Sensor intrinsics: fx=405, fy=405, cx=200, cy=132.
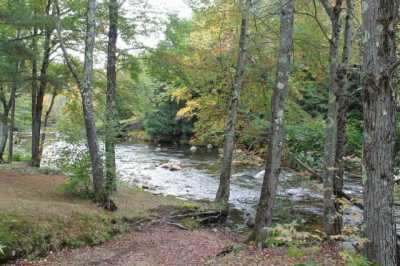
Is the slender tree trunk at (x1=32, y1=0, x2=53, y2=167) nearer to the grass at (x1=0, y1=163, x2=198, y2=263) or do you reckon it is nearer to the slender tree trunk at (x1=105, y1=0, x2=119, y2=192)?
the grass at (x1=0, y1=163, x2=198, y2=263)

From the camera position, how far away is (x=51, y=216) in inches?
315

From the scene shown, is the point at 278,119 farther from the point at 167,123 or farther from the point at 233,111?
the point at 167,123

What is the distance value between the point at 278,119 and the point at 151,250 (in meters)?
3.72

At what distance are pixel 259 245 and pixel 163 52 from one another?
6.59 m

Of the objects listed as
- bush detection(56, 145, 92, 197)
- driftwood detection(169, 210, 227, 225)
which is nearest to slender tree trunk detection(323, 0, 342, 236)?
driftwood detection(169, 210, 227, 225)

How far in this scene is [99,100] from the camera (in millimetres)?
14336

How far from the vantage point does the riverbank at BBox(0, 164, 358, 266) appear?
6816 mm

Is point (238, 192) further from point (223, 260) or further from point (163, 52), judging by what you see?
point (223, 260)

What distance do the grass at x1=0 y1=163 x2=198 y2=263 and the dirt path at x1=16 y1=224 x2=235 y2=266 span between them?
0.27m

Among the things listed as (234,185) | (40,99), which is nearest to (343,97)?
(234,185)

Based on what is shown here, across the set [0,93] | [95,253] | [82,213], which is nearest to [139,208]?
[82,213]

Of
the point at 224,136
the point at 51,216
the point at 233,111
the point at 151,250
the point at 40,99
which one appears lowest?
the point at 151,250

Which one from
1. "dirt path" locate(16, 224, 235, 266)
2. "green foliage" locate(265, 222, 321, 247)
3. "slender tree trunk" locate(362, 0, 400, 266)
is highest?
"slender tree trunk" locate(362, 0, 400, 266)

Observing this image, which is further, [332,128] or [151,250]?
[151,250]
